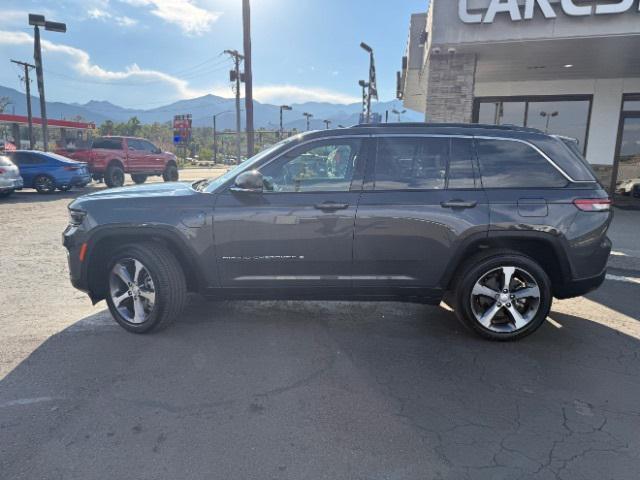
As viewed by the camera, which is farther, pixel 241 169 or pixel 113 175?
pixel 113 175

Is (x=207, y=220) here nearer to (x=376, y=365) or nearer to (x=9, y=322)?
(x=376, y=365)

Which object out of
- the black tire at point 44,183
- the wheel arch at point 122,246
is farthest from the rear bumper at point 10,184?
the wheel arch at point 122,246

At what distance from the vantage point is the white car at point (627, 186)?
40.0 feet

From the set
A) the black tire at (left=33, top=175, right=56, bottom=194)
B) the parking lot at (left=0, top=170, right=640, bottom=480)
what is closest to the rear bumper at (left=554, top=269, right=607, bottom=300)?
the parking lot at (left=0, top=170, right=640, bottom=480)

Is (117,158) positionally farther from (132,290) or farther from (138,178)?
(132,290)

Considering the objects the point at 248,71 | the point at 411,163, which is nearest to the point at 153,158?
the point at 248,71

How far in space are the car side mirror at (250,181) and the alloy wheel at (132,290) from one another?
1.17 m

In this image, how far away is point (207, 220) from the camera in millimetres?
3713

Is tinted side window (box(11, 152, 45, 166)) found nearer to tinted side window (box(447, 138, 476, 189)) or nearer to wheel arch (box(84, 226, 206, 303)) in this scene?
wheel arch (box(84, 226, 206, 303))

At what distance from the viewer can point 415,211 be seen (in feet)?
11.9

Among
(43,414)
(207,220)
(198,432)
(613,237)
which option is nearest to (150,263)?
(207,220)

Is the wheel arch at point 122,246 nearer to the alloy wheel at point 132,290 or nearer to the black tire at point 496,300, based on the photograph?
the alloy wheel at point 132,290

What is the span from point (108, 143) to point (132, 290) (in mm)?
16081

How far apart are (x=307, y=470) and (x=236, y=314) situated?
235 centimetres
